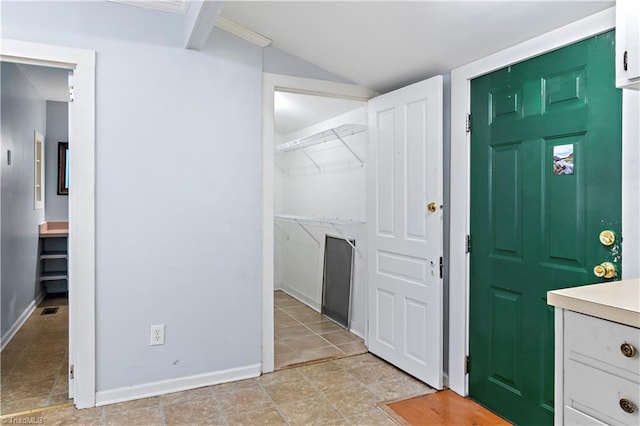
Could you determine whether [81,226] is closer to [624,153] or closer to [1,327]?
[1,327]

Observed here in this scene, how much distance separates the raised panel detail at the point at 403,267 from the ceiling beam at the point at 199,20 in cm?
188

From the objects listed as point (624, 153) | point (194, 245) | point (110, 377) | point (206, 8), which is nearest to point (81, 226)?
point (194, 245)

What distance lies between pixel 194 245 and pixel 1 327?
1.92m

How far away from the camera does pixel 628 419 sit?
114 cm

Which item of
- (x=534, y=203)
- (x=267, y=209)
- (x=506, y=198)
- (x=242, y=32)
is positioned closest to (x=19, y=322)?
(x=267, y=209)

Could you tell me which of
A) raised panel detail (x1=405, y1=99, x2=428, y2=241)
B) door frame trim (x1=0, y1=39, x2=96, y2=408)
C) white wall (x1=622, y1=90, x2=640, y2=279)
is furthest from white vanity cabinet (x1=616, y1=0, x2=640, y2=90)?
door frame trim (x1=0, y1=39, x2=96, y2=408)

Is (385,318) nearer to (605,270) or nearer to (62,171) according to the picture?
(605,270)

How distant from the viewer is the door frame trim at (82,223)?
7.97 ft

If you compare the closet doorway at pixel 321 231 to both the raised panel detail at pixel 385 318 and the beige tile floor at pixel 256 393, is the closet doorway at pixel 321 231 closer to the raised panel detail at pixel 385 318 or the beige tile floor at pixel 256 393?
the beige tile floor at pixel 256 393

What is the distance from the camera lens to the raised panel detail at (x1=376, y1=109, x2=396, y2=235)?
120 inches

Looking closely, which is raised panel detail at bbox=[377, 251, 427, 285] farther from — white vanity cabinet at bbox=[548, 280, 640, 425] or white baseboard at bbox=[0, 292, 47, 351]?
white baseboard at bbox=[0, 292, 47, 351]

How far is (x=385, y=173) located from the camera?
3.12 m

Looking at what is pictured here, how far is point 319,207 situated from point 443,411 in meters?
2.70

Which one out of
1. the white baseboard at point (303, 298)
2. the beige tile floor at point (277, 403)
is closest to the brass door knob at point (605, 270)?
the beige tile floor at point (277, 403)
